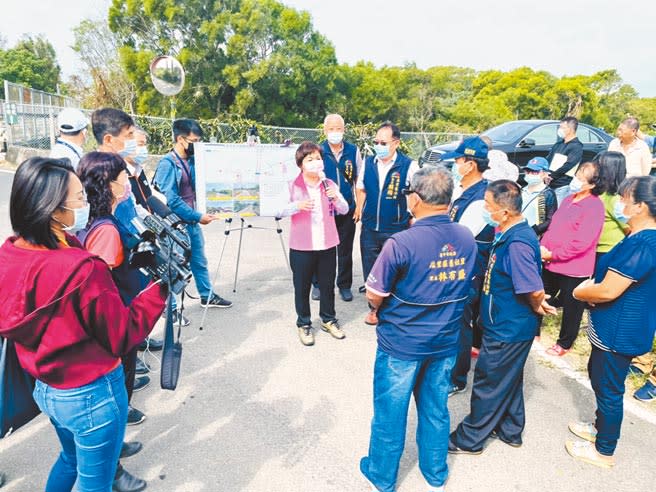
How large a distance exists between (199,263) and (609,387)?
397cm

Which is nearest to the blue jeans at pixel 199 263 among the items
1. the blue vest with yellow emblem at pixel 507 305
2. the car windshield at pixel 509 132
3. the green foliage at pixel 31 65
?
the blue vest with yellow emblem at pixel 507 305

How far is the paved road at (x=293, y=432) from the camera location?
2767 mm

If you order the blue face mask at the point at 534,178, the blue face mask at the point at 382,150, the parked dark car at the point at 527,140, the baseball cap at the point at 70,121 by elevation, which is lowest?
the blue face mask at the point at 534,178

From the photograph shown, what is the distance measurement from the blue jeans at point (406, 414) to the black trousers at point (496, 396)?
43cm

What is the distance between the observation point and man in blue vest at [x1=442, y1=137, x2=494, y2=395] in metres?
3.48

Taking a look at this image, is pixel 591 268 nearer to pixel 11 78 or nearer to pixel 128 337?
pixel 128 337

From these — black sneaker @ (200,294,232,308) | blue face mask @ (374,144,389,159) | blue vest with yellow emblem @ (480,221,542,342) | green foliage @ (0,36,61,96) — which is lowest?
black sneaker @ (200,294,232,308)

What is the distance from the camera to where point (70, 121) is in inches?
143

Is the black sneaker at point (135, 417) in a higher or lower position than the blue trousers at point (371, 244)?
lower

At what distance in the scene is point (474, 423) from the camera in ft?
9.83

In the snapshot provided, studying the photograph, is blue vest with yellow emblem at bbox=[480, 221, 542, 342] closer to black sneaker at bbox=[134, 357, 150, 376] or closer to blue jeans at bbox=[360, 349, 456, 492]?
blue jeans at bbox=[360, 349, 456, 492]

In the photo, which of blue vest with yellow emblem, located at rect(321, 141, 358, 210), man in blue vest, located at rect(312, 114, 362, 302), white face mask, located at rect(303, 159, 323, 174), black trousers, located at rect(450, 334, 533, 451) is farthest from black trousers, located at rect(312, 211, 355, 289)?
black trousers, located at rect(450, 334, 533, 451)

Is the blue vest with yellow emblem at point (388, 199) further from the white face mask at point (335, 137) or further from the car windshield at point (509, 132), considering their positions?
the car windshield at point (509, 132)

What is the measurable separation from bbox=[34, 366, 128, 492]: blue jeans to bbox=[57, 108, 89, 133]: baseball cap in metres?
2.42
